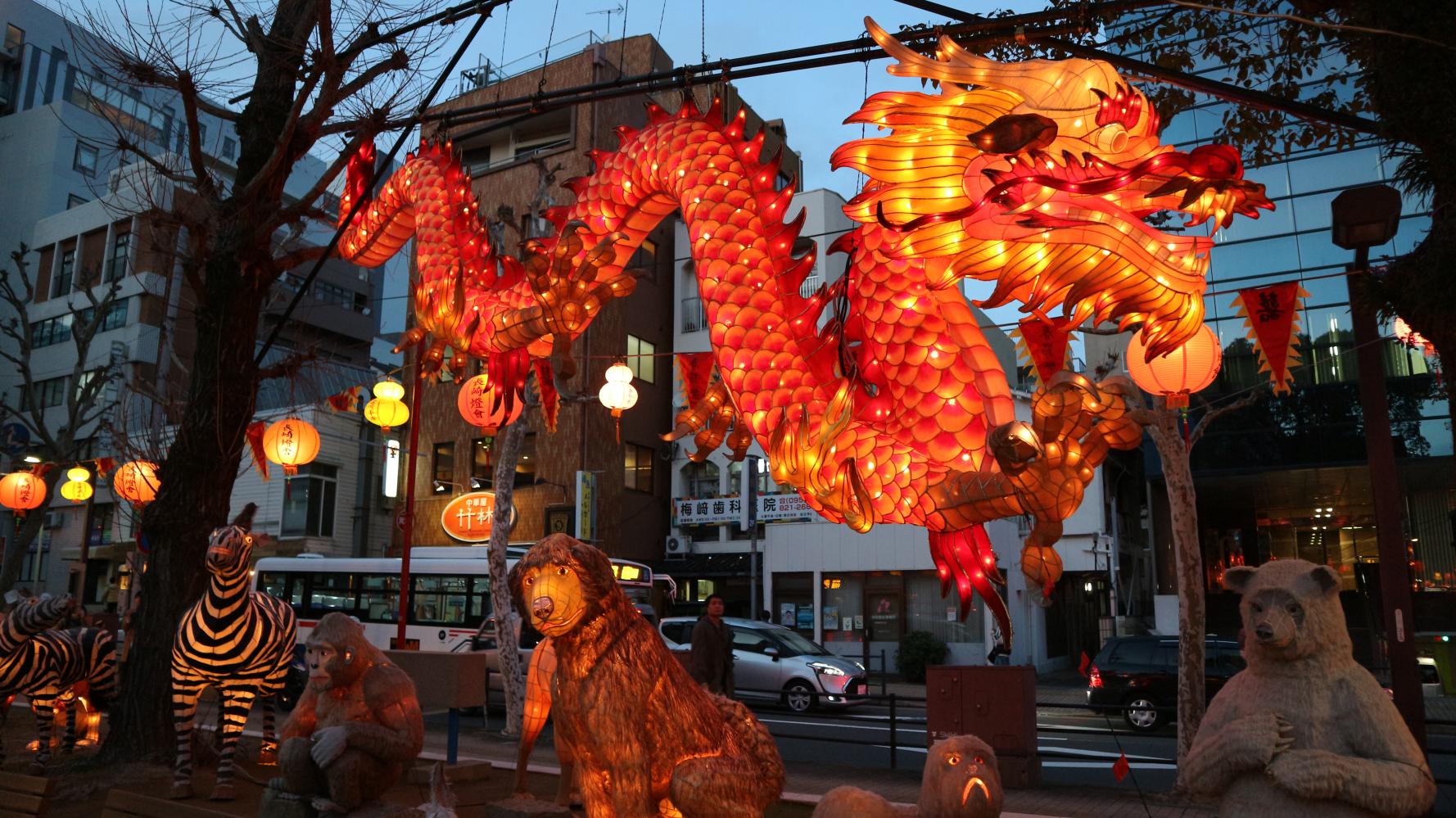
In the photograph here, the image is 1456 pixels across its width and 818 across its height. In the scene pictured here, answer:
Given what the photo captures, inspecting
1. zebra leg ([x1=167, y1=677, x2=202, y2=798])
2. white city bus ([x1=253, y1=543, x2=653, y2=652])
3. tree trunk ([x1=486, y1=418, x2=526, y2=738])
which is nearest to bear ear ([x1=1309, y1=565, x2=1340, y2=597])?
zebra leg ([x1=167, y1=677, x2=202, y2=798])

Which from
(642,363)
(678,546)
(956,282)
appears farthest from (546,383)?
(642,363)

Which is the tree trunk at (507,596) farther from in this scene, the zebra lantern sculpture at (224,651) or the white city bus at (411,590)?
→ the zebra lantern sculpture at (224,651)

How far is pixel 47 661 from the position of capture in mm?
8328

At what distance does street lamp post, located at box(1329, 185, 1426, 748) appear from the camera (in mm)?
5906

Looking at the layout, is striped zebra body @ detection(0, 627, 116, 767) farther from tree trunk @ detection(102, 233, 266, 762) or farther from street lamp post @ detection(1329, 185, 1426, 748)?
street lamp post @ detection(1329, 185, 1426, 748)

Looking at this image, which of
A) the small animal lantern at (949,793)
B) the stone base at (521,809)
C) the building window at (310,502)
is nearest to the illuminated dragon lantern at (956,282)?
the small animal lantern at (949,793)

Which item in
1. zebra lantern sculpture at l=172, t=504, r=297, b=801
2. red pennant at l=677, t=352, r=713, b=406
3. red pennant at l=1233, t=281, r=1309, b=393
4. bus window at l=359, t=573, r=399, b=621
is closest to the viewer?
red pennant at l=677, t=352, r=713, b=406

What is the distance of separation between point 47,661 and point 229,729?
9.33 feet

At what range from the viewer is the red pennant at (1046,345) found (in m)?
3.52

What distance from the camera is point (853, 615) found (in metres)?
25.4

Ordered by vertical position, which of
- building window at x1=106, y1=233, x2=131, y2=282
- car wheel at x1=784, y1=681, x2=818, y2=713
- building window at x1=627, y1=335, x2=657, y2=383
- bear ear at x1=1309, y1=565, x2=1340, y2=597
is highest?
building window at x1=106, y1=233, x2=131, y2=282

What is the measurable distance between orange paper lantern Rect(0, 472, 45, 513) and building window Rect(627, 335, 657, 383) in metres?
14.8

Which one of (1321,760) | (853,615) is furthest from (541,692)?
(853,615)

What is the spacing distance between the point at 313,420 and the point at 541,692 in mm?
26481
